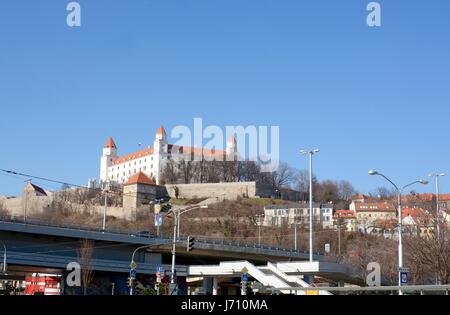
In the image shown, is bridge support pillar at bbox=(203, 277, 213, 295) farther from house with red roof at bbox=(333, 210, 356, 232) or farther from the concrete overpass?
house with red roof at bbox=(333, 210, 356, 232)

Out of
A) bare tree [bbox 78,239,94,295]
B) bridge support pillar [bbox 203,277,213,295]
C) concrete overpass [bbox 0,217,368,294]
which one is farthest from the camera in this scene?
bridge support pillar [bbox 203,277,213,295]

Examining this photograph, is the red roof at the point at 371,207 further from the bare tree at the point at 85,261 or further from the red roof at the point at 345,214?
the bare tree at the point at 85,261

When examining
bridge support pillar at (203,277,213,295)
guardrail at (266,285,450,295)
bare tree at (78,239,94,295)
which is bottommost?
bridge support pillar at (203,277,213,295)

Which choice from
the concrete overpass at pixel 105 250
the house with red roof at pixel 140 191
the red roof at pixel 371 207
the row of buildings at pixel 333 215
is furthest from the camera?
the house with red roof at pixel 140 191

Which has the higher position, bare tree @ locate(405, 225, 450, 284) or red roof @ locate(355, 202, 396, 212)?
red roof @ locate(355, 202, 396, 212)

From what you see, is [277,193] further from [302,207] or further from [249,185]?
[302,207]

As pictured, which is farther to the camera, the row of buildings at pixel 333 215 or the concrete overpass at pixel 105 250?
the row of buildings at pixel 333 215

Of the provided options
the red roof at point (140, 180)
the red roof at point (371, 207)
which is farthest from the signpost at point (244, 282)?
the red roof at point (140, 180)

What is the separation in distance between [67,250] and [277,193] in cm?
12883

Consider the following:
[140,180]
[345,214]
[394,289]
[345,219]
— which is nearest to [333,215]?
[345,214]

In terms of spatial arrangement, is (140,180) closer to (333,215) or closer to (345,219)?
(333,215)

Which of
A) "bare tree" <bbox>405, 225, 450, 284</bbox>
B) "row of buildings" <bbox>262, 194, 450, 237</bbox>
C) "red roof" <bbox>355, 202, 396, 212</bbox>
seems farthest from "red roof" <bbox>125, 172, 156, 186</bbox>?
"bare tree" <bbox>405, 225, 450, 284</bbox>
